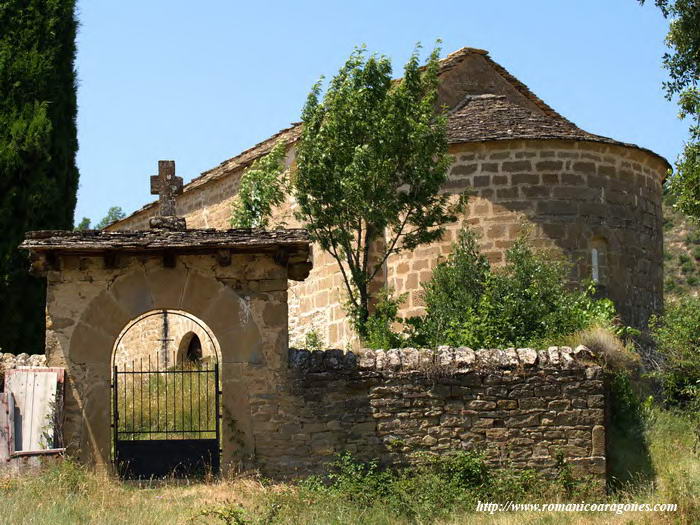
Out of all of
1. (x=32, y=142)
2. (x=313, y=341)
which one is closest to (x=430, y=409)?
(x=313, y=341)

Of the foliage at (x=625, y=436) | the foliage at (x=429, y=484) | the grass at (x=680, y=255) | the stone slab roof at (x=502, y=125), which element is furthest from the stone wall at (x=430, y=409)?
the grass at (x=680, y=255)

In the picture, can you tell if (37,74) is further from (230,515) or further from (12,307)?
(230,515)

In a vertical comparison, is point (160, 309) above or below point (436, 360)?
above

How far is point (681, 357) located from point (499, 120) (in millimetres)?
5155

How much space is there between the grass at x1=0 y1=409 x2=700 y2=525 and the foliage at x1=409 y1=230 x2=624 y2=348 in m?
2.23

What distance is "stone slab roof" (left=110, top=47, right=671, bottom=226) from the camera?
1719cm

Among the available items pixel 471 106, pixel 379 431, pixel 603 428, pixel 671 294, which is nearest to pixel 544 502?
pixel 603 428

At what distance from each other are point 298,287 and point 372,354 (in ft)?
26.3

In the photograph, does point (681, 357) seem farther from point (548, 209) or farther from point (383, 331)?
point (383, 331)

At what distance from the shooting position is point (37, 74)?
1897 centimetres

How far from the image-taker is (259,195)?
16.5 meters

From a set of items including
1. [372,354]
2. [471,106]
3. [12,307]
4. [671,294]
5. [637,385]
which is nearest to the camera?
[372,354]

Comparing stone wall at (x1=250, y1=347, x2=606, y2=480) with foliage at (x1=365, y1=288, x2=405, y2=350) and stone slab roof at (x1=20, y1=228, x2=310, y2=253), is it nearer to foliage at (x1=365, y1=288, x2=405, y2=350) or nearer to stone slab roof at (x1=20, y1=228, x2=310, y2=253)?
stone slab roof at (x1=20, y1=228, x2=310, y2=253)

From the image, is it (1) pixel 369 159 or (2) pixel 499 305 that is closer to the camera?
(2) pixel 499 305
